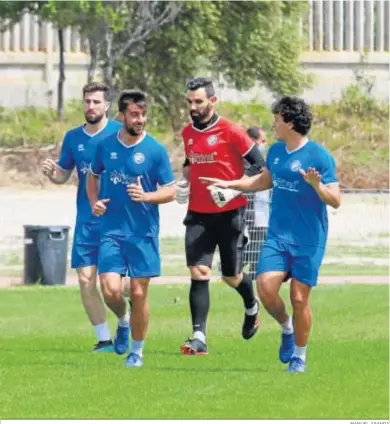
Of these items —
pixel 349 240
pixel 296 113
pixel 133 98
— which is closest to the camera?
pixel 296 113

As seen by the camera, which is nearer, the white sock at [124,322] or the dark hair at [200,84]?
the dark hair at [200,84]

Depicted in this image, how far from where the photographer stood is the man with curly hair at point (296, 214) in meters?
12.3

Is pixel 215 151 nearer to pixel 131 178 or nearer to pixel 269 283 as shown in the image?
pixel 131 178

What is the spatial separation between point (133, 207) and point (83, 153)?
4.15 feet

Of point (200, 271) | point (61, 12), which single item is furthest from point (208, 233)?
point (61, 12)

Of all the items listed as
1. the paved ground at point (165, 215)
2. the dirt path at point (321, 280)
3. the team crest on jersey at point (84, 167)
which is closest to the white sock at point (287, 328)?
the team crest on jersey at point (84, 167)

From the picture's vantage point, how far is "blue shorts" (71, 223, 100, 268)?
1396cm

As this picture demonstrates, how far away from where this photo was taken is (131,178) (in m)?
12.9

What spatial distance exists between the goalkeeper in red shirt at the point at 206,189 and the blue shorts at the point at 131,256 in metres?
0.92

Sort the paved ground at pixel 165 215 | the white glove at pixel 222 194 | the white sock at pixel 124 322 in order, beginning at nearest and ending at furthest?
the white glove at pixel 222 194 → the white sock at pixel 124 322 → the paved ground at pixel 165 215

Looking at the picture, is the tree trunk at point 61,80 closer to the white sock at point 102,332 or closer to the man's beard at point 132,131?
the white sock at point 102,332

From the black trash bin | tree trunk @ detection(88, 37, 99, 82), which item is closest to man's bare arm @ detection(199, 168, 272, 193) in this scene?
the black trash bin

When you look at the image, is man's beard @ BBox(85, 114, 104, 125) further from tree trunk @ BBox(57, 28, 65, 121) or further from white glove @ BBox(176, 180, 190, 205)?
tree trunk @ BBox(57, 28, 65, 121)

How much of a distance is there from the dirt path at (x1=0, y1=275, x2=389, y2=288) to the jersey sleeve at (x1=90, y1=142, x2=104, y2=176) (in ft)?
31.4
